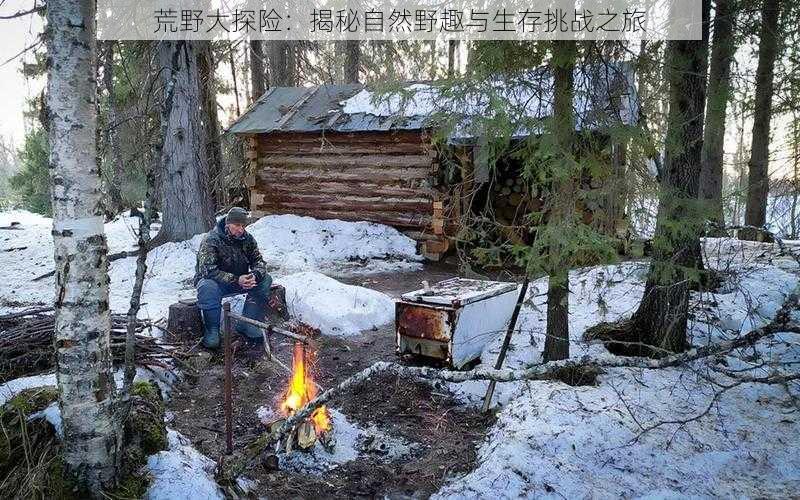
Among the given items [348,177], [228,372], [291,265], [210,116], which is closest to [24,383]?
[228,372]

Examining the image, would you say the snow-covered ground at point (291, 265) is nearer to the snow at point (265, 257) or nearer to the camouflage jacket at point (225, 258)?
the snow at point (265, 257)

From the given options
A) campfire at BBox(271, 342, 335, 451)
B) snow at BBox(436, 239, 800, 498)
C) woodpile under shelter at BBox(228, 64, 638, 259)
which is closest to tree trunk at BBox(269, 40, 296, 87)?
woodpile under shelter at BBox(228, 64, 638, 259)

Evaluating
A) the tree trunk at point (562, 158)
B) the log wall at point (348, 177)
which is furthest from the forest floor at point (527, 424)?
the log wall at point (348, 177)

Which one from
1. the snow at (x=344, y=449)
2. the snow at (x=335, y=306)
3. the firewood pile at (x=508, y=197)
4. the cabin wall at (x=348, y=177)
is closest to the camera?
the snow at (x=344, y=449)

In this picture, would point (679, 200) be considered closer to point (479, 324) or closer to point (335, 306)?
point (479, 324)

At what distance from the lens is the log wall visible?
11398mm

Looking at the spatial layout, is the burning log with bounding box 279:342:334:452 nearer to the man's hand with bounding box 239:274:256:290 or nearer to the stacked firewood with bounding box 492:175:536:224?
the man's hand with bounding box 239:274:256:290

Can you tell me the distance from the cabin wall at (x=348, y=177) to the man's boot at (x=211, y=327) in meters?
5.97

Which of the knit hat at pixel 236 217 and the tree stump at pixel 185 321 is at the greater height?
the knit hat at pixel 236 217

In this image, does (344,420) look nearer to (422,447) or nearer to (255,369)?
(422,447)

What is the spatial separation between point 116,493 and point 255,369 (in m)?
2.69

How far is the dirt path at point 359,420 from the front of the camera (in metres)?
3.57

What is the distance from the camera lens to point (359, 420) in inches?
178

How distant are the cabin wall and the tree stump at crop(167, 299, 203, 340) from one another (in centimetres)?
600
